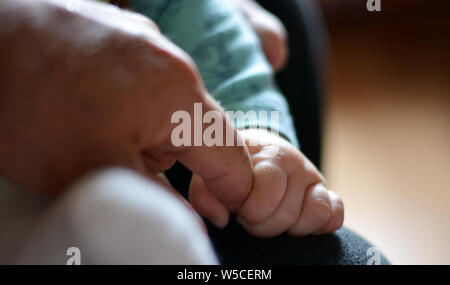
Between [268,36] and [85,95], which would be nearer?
[85,95]

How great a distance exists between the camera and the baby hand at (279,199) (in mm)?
222

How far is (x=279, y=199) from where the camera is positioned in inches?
9.0

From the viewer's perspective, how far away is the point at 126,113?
15 cm

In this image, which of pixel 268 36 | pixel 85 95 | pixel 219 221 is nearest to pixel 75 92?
pixel 85 95

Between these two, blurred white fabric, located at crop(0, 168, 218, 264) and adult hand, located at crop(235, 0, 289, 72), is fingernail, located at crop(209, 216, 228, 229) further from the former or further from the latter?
adult hand, located at crop(235, 0, 289, 72)

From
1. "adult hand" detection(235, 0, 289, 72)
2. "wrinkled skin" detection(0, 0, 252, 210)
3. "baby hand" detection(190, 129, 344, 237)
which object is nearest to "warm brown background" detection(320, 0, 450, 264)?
"adult hand" detection(235, 0, 289, 72)

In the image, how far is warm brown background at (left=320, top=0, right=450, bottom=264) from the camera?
0.80m

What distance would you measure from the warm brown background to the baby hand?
0.34 meters

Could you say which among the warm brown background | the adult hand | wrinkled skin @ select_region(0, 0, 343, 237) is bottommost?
the warm brown background

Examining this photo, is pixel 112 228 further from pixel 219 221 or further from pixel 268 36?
pixel 268 36

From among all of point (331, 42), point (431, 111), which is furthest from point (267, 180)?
point (331, 42)

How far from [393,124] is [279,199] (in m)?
0.97
